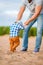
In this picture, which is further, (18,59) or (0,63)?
(18,59)

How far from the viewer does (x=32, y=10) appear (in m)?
6.45

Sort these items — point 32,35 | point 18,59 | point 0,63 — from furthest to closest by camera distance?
point 32,35 < point 18,59 < point 0,63

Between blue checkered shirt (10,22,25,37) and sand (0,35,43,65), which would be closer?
sand (0,35,43,65)

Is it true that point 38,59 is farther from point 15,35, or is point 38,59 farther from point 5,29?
point 5,29

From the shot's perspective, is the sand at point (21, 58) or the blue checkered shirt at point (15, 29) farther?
the blue checkered shirt at point (15, 29)

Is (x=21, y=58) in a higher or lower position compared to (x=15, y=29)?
lower

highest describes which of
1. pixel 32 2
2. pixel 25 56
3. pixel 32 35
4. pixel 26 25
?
pixel 32 2

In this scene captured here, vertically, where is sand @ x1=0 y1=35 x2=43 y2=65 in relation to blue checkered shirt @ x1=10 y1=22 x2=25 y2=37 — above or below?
below

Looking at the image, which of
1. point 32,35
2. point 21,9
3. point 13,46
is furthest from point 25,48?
point 32,35

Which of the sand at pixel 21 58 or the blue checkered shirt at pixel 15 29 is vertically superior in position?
the blue checkered shirt at pixel 15 29

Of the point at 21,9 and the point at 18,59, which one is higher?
the point at 21,9

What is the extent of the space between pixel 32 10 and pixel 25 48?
0.82 m

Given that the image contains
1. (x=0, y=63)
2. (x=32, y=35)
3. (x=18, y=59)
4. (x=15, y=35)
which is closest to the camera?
(x=0, y=63)

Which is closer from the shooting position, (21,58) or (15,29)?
(21,58)
